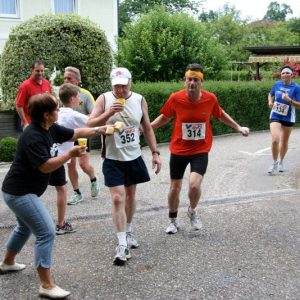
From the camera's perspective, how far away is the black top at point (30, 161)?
3.74 meters

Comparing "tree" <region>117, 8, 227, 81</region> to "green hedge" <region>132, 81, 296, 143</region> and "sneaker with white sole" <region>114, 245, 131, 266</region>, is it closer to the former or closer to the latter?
"green hedge" <region>132, 81, 296, 143</region>

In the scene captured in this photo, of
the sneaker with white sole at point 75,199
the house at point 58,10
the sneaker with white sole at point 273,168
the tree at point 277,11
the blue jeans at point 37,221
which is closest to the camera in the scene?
the blue jeans at point 37,221

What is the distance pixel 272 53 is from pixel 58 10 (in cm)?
1262

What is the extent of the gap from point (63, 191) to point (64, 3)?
2055 centimetres

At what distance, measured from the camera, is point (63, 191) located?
557cm

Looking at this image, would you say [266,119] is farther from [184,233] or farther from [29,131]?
[29,131]

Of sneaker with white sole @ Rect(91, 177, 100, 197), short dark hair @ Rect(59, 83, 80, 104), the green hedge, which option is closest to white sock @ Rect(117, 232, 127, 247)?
short dark hair @ Rect(59, 83, 80, 104)

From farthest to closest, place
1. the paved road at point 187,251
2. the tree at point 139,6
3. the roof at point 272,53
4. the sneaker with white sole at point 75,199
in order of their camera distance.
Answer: the tree at point 139,6 → the roof at point 272,53 → the sneaker with white sole at point 75,199 → the paved road at point 187,251

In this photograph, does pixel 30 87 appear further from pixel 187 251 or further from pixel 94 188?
pixel 187 251

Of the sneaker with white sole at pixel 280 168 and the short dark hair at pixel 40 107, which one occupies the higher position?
the short dark hair at pixel 40 107

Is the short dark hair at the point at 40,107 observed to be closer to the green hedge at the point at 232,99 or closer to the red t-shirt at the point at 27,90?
the red t-shirt at the point at 27,90

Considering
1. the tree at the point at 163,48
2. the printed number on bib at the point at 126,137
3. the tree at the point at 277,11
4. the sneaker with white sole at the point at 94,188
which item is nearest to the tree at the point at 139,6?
the tree at the point at 163,48

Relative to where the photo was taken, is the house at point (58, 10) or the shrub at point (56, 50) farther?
the house at point (58, 10)

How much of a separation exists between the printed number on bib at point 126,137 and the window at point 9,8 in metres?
19.8
